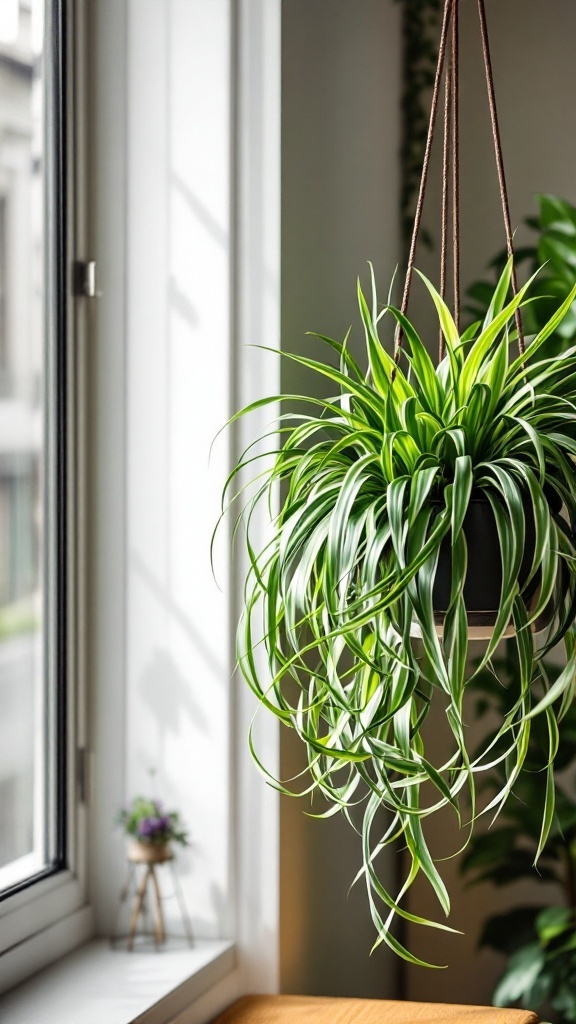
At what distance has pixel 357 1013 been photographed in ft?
4.48

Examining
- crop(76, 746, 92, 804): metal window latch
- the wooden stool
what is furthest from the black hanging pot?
crop(76, 746, 92, 804): metal window latch

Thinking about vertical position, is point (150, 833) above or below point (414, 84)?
below

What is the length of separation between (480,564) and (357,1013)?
728 mm

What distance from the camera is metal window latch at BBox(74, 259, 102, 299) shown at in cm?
156

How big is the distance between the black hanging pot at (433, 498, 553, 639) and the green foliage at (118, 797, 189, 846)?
0.69 m

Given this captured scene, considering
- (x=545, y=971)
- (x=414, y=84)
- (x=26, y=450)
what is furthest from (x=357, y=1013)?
(x=414, y=84)

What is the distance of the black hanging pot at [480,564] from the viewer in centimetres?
95

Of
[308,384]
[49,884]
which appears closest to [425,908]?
[49,884]

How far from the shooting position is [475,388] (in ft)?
3.14

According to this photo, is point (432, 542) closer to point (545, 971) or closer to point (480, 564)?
point (480, 564)

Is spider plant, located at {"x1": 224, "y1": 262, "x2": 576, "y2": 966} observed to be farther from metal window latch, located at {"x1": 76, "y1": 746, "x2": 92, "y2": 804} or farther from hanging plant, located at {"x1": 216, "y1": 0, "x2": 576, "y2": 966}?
metal window latch, located at {"x1": 76, "y1": 746, "x2": 92, "y2": 804}

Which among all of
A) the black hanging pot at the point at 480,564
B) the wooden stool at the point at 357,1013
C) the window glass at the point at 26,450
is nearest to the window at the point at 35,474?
the window glass at the point at 26,450

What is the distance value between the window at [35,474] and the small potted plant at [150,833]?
114 millimetres

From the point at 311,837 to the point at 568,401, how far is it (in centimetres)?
100
